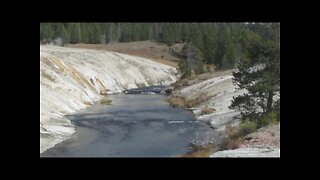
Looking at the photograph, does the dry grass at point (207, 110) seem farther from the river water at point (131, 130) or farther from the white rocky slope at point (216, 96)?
the river water at point (131, 130)

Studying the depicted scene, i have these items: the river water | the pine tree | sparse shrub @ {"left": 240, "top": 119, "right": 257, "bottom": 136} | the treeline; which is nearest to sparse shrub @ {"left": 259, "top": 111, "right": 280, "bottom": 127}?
the pine tree

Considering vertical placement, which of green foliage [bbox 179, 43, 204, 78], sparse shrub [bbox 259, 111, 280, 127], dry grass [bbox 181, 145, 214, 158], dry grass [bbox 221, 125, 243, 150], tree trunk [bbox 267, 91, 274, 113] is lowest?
dry grass [bbox 181, 145, 214, 158]

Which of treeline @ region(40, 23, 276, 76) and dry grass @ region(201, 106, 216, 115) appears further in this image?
dry grass @ region(201, 106, 216, 115)

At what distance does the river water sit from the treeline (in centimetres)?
133

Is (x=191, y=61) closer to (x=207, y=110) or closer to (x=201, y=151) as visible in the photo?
(x=207, y=110)

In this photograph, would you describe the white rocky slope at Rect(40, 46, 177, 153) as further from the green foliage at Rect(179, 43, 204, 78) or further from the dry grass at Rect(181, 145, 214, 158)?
the dry grass at Rect(181, 145, 214, 158)

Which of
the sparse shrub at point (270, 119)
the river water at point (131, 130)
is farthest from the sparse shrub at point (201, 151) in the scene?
the sparse shrub at point (270, 119)

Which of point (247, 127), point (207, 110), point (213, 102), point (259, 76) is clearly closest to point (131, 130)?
point (207, 110)

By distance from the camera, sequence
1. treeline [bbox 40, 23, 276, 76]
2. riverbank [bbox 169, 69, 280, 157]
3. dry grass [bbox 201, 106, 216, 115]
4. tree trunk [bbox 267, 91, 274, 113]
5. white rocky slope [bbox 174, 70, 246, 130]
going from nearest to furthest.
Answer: treeline [bbox 40, 23, 276, 76], riverbank [bbox 169, 69, 280, 157], tree trunk [bbox 267, 91, 274, 113], white rocky slope [bbox 174, 70, 246, 130], dry grass [bbox 201, 106, 216, 115]

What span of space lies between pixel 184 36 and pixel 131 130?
9.05 ft

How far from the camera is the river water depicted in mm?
12680

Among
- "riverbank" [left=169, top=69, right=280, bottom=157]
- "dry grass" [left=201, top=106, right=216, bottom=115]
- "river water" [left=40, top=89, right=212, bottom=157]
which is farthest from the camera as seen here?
"dry grass" [left=201, top=106, right=216, bottom=115]

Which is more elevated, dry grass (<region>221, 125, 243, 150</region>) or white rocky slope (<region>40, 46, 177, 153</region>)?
white rocky slope (<region>40, 46, 177, 153</region>)
